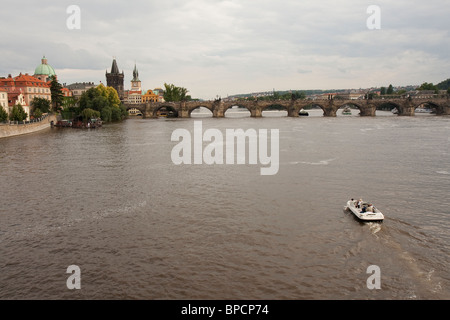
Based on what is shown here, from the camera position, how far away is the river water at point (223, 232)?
47.1 feet

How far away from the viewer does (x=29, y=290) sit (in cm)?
1401

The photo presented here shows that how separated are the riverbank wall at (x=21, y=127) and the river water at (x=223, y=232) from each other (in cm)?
3122

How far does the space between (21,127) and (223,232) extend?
61699mm

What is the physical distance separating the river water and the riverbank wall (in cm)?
3122

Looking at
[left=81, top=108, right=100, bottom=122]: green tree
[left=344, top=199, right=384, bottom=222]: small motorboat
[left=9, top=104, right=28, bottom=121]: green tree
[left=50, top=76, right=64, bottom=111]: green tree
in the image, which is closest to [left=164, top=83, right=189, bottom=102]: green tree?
[left=50, top=76, right=64, bottom=111]: green tree

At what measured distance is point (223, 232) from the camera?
19.3m

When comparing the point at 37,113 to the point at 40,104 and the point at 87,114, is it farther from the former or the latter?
the point at 87,114

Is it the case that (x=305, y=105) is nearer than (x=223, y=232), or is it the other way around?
(x=223, y=232)

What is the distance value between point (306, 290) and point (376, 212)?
9.01m

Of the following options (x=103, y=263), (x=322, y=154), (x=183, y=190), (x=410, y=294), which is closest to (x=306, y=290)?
(x=410, y=294)

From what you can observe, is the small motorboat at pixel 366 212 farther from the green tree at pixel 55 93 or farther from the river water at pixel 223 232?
the green tree at pixel 55 93

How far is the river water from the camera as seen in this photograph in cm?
1436

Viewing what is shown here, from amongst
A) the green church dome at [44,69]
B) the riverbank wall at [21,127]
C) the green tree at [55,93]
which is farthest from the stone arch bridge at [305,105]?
the riverbank wall at [21,127]

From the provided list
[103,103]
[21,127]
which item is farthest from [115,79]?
[21,127]
